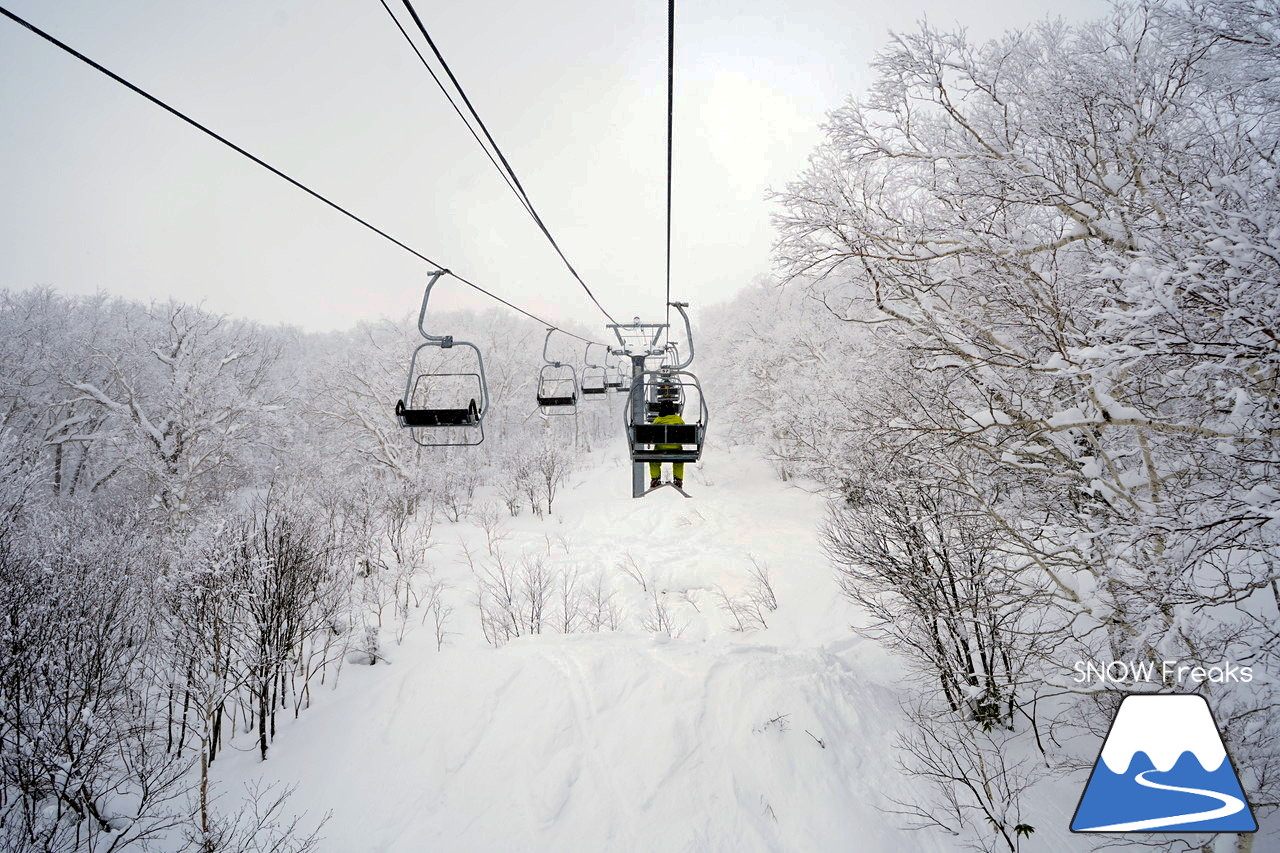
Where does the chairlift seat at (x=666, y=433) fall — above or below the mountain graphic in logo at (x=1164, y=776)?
above

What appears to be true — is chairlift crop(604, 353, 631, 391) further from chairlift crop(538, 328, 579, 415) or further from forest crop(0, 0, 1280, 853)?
forest crop(0, 0, 1280, 853)

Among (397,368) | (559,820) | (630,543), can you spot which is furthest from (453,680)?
(397,368)

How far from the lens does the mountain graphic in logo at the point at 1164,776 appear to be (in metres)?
3.74

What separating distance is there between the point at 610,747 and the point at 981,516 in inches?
255

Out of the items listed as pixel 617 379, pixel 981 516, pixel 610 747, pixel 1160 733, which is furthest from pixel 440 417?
pixel 617 379

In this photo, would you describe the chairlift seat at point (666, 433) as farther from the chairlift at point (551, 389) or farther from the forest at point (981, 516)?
the forest at point (981, 516)

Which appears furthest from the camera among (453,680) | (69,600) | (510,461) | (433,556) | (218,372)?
(510,461)

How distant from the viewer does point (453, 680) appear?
27.2ft

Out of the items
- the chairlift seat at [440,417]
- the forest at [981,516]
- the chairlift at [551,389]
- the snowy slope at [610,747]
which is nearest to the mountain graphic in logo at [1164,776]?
the forest at [981,516]

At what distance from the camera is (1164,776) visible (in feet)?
13.2

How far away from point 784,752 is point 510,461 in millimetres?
20657

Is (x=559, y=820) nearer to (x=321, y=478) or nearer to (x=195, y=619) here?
(x=195, y=619)

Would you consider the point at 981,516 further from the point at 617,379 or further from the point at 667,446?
the point at 617,379

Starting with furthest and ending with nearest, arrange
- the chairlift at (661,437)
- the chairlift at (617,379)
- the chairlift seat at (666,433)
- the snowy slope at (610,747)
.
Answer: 1. the chairlift at (617,379)
2. the snowy slope at (610,747)
3. the chairlift seat at (666,433)
4. the chairlift at (661,437)
